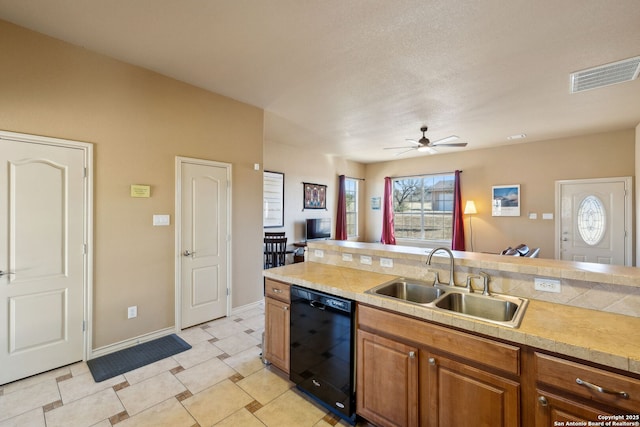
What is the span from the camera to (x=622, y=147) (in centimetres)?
489

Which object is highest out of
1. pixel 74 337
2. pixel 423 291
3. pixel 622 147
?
pixel 622 147

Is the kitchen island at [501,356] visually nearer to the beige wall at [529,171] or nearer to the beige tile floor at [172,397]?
the beige tile floor at [172,397]

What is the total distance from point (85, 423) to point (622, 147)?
792 centimetres

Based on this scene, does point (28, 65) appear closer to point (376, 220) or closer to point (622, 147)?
point (376, 220)

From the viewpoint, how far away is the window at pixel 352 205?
7902 mm

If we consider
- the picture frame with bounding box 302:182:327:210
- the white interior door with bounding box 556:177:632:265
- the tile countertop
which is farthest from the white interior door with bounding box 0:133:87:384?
the white interior door with bounding box 556:177:632:265

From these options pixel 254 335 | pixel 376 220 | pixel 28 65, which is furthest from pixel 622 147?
pixel 28 65

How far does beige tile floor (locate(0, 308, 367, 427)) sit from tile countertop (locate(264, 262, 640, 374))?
0.97 m

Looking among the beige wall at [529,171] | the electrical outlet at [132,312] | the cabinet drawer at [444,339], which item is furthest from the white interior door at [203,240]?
the beige wall at [529,171]

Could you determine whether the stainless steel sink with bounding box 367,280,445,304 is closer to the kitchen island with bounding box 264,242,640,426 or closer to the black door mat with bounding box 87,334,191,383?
the kitchen island with bounding box 264,242,640,426

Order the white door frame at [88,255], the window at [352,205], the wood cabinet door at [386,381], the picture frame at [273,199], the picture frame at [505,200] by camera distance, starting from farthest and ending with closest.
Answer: the window at [352,205], the picture frame at [505,200], the picture frame at [273,199], the white door frame at [88,255], the wood cabinet door at [386,381]

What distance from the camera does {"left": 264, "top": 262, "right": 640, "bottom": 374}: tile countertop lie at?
1.12 metres

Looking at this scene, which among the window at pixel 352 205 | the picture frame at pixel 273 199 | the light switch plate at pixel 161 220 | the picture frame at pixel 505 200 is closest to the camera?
the light switch plate at pixel 161 220

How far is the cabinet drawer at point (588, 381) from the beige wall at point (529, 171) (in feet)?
18.4
